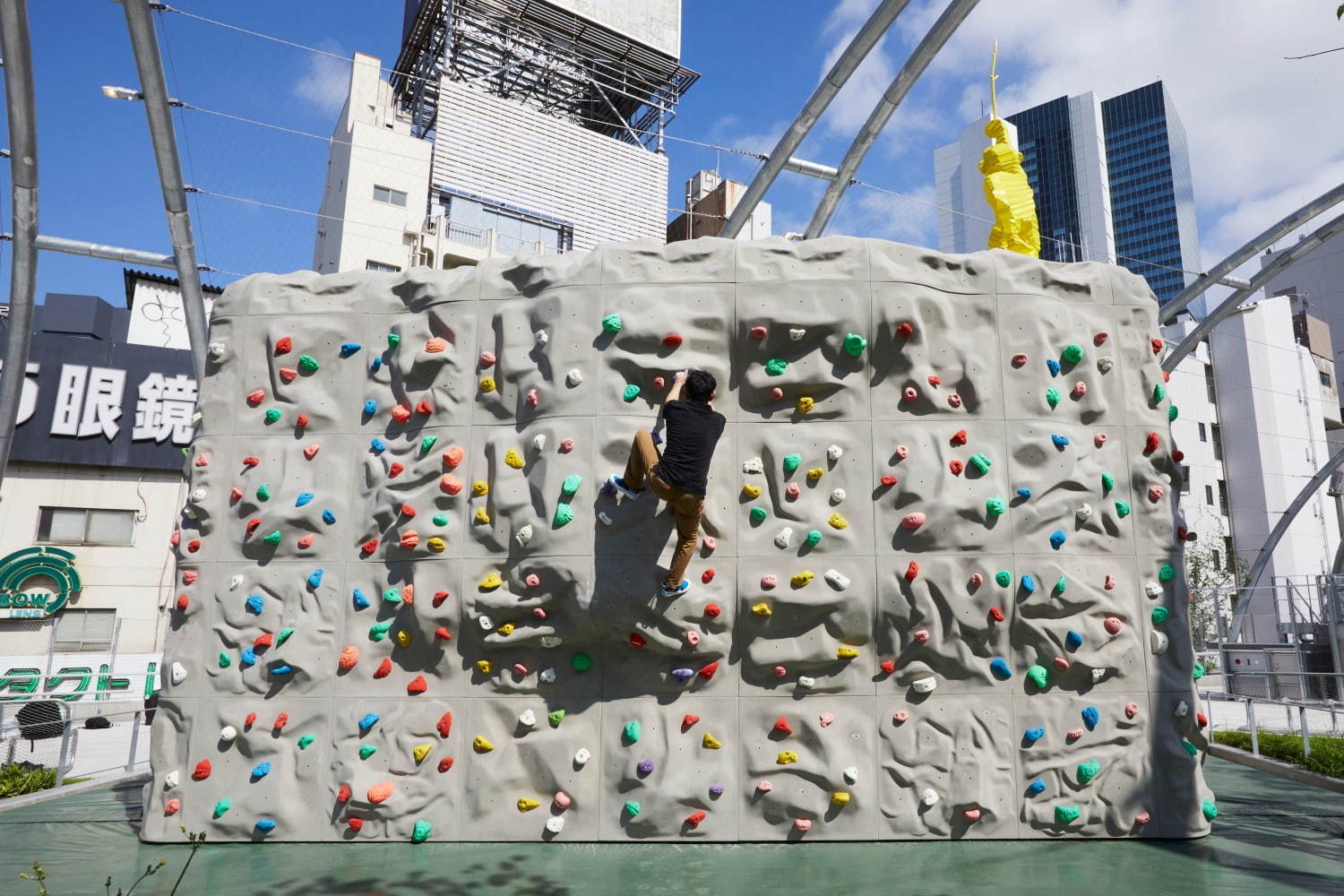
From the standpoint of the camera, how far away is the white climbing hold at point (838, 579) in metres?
6.70

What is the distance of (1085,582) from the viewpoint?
6.88 metres

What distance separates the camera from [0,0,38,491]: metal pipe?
8.76 metres

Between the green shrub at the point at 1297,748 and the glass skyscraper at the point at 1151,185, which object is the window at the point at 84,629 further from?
the glass skyscraper at the point at 1151,185

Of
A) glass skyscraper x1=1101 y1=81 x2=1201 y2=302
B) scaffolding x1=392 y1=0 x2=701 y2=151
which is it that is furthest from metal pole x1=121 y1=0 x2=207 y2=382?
glass skyscraper x1=1101 y1=81 x2=1201 y2=302

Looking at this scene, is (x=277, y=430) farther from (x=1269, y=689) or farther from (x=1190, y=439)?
(x=1190, y=439)

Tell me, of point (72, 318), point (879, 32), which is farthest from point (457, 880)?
point (72, 318)

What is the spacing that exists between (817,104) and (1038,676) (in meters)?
6.27

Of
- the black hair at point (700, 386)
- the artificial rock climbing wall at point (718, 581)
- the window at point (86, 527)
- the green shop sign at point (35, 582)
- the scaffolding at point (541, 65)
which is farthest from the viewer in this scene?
the scaffolding at point (541, 65)

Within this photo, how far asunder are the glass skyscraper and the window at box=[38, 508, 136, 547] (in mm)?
90128

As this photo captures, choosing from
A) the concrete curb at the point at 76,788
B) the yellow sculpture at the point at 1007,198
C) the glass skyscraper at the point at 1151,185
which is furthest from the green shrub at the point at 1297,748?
the glass skyscraper at the point at 1151,185

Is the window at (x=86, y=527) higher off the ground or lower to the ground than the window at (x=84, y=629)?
higher

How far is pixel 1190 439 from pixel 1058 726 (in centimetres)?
3547

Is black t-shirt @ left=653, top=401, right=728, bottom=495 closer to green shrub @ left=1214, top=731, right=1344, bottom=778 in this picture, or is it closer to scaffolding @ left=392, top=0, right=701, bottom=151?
green shrub @ left=1214, top=731, right=1344, bottom=778

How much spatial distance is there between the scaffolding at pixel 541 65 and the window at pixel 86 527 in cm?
1759
